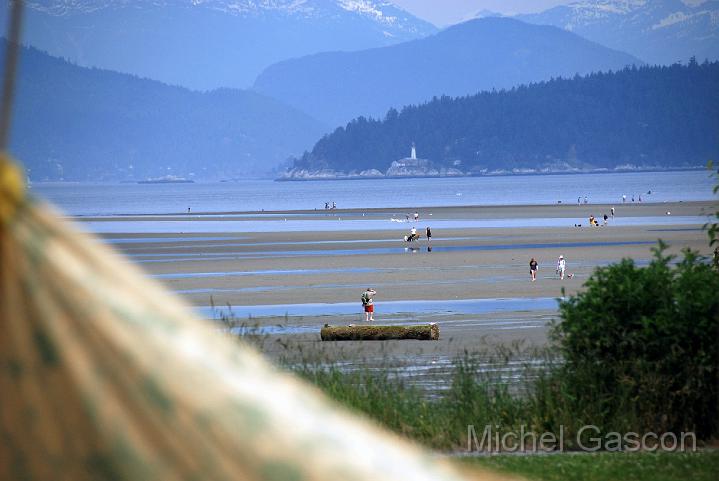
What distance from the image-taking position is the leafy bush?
47.0ft

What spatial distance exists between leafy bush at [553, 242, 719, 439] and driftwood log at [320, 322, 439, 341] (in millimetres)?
13934

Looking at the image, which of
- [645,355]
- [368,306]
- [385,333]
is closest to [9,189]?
[645,355]

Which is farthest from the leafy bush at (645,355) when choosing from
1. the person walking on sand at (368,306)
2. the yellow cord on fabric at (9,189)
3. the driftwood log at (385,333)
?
the person walking on sand at (368,306)

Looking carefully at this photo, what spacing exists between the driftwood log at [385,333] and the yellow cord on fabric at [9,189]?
2604 centimetres

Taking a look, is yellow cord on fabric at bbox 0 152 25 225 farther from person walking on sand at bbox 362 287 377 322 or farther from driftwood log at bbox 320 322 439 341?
person walking on sand at bbox 362 287 377 322

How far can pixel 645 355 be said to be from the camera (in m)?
14.5

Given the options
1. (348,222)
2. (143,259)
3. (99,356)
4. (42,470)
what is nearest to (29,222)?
(99,356)

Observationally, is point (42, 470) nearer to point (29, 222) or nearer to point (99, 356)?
point (99, 356)

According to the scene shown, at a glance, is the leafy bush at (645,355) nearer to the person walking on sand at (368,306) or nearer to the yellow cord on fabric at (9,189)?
the yellow cord on fabric at (9,189)

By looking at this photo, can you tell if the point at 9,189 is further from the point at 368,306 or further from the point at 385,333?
the point at 368,306

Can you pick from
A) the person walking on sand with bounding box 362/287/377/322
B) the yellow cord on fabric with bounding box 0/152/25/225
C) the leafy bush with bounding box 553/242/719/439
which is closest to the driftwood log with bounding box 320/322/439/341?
the person walking on sand with bounding box 362/287/377/322

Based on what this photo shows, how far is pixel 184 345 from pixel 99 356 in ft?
0.73

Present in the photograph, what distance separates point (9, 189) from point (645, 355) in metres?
12.5

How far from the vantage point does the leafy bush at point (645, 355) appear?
47.0 feet
